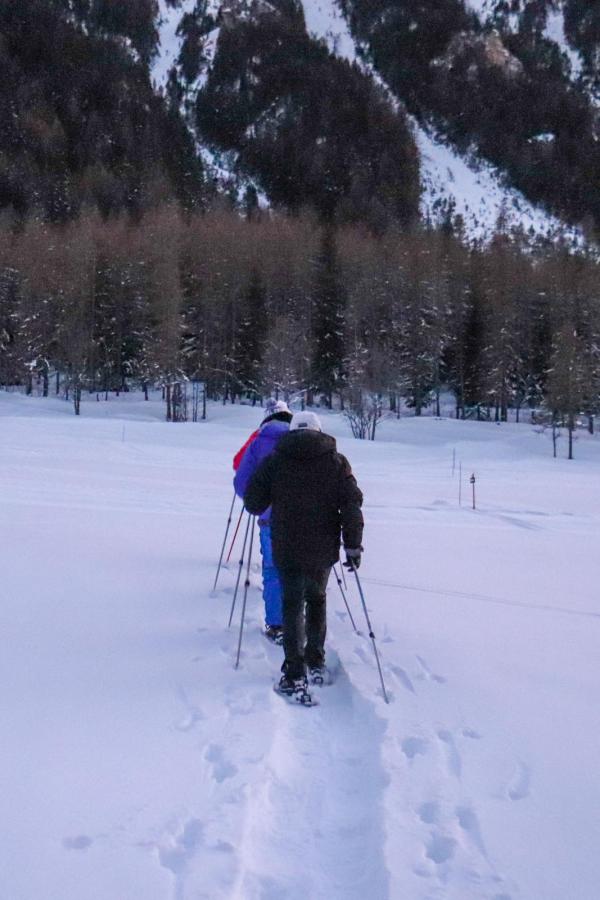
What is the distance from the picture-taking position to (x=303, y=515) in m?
4.92

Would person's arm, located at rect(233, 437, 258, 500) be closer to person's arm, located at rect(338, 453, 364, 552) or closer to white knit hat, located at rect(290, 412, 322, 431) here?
white knit hat, located at rect(290, 412, 322, 431)

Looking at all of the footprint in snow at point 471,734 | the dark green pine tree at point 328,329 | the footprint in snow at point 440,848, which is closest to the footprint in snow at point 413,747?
the footprint in snow at point 471,734

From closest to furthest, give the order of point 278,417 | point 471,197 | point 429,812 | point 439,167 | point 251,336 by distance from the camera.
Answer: point 429,812
point 278,417
point 251,336
point 471,197
point 439,167

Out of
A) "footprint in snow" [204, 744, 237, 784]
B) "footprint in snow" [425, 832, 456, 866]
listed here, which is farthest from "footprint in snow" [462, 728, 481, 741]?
"footprint in snow" [204, 744, 237, 784]

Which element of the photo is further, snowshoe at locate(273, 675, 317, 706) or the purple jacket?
the purple jacket

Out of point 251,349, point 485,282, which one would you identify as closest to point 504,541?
point 251,349

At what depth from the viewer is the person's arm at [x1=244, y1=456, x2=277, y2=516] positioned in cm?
505

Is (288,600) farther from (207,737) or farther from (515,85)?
(515,85)

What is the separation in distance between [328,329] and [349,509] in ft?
169

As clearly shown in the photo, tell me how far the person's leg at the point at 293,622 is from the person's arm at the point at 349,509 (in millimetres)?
427

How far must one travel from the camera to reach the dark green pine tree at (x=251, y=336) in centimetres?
5212

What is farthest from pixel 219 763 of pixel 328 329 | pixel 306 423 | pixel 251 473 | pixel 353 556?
pixel 328 329

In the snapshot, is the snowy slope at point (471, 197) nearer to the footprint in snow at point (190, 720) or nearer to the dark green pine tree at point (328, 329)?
the dark green pine tree at point (328, 329)

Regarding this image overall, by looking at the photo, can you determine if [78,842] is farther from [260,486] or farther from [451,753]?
[260,486]
